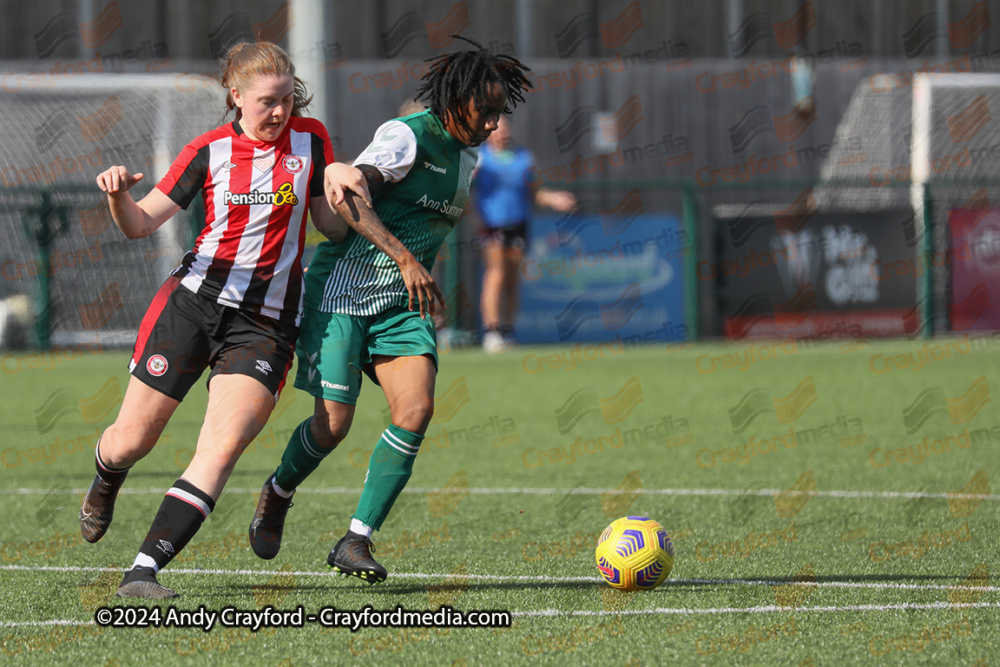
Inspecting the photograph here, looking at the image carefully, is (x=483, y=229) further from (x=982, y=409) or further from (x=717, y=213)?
(x=982, y=409)

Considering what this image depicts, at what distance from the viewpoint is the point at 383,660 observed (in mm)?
3846

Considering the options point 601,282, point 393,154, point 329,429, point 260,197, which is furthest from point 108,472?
point 601,282

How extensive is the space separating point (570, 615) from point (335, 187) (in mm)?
1637

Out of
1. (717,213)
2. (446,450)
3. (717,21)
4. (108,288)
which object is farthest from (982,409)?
(717,21)

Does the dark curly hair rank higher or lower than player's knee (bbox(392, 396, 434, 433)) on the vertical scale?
higher

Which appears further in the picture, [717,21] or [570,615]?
[717,21]

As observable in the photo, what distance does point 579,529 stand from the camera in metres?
6.19

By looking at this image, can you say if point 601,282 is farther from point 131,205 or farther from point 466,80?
point 131,205

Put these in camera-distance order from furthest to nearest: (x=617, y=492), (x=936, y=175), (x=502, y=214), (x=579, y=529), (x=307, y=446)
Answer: (x=936, y=175), (x=502, y=214), (x=617, y=492), (x=579, y=529), (x=307, y=446)

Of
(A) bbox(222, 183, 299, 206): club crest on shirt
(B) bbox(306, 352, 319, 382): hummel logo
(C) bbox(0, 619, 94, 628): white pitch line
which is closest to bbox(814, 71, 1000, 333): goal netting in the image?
(B) bbox(306, 352, 319, 382): hummel logo

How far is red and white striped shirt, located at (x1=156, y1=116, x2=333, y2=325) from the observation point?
4766 mm

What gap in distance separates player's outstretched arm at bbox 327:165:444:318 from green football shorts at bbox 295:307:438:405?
0.28m

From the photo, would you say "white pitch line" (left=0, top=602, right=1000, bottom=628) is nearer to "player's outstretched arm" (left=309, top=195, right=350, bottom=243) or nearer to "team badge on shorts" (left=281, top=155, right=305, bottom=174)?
"player's outstretched arm" (left=309, top=195, right=350, bottom=243)

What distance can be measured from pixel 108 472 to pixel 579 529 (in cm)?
215
